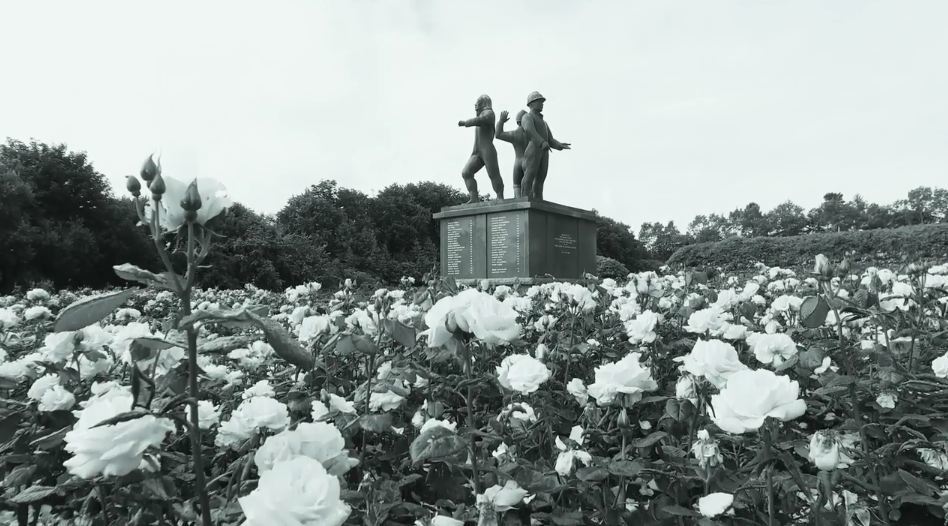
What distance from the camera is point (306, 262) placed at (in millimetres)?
23078

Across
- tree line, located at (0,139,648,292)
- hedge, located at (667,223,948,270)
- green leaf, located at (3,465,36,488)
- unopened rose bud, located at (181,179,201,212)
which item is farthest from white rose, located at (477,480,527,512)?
hedge, located at (667,223,948,270)

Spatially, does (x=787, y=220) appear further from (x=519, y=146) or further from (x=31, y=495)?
(x=31, y=495)

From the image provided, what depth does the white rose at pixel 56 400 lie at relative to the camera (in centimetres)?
118

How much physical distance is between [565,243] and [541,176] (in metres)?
1.65

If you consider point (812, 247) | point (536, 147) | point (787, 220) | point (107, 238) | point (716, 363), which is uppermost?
point (787, 220)

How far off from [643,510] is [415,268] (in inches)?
1124

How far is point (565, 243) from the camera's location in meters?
10.1

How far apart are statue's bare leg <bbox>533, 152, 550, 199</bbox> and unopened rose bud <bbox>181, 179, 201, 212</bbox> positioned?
10186 millimetres

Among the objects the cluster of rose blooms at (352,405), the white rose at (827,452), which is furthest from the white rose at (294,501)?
the white rose at (827,452)

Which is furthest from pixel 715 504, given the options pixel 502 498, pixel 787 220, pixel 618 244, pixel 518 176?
pixel 787 220

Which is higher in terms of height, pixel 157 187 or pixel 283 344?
pixel 157 187

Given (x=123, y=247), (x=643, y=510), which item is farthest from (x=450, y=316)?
(x=123, y=247)

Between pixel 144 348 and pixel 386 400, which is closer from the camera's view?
pixel 144 348

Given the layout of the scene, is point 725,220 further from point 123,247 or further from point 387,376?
point 387,376
